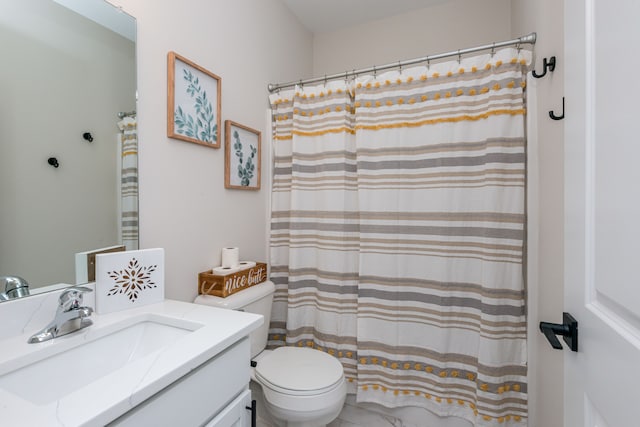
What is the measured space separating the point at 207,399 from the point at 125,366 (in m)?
0.23

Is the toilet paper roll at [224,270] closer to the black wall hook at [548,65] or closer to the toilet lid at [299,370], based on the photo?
the toilet lid at [299,370]

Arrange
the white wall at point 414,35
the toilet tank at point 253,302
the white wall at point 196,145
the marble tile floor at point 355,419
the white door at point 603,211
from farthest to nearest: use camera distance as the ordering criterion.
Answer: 1. the white wall at point 414,35
2. the marble tile floor at point 355,419
3. the toilet tank at point 253,302
4. the white wall at point 196,145
5. the white door at point 603,211

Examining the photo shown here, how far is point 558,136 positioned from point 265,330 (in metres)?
1.59

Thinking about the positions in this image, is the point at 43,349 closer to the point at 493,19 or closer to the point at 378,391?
the point at 378,391

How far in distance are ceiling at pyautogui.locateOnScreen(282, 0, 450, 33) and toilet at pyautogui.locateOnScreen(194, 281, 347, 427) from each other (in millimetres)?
1983

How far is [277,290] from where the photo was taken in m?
1.86

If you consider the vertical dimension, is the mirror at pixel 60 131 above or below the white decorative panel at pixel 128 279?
above

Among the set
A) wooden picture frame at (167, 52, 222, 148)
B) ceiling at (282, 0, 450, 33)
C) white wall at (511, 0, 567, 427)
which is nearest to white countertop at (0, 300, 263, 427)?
wooden picture frame at (167, 52, 222, 148)

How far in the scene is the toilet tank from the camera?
4.23ft

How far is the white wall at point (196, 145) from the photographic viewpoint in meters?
1.15

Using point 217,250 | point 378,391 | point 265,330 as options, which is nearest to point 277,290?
point 265,330

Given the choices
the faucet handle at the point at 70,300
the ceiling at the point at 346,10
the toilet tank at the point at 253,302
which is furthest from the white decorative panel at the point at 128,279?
the ceiling at the point at 346,10

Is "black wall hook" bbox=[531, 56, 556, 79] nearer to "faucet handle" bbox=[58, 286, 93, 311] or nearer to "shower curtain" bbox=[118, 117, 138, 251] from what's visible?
"shower curtain" bbox=[118, 117, 138, 251]

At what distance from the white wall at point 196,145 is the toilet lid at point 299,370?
511 millimetres
